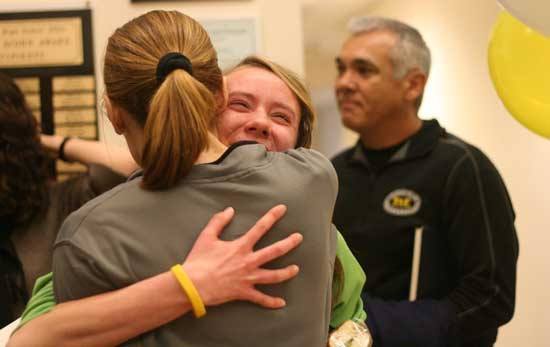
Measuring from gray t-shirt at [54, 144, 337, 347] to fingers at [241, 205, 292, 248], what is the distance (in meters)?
0.01

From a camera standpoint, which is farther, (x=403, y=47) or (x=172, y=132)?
(x=403, y=47)

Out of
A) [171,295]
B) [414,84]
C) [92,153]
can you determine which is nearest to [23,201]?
[92,153]

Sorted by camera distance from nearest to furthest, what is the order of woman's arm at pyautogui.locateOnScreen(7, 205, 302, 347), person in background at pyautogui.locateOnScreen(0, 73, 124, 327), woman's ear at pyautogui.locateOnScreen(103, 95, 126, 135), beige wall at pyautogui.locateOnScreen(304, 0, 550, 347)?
woman's arm at pyautogui.locateOnScreen(7, 205, 302, 347) → woman's ear at pyautogui.locateOnScreen(103, 95, 126, 135) → person in background at pyautogui.locateOnScreen(0, 73, 124, 327) → beige wall at pyautogui.locateOnScreen(304, 0, 550, 347)

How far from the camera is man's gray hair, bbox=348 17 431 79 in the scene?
7.51 ft

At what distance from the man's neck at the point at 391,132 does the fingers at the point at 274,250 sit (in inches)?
53.7

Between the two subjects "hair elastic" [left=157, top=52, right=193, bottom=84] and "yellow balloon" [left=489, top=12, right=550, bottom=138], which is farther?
"yellow balloon" [left=489, top=12, right=550, bottom=138]

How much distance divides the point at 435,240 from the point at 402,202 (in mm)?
160

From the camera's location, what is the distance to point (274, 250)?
90 centimetres

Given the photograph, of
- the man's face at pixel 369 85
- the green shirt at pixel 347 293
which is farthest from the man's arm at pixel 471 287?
the green shirt at pixel 347 293

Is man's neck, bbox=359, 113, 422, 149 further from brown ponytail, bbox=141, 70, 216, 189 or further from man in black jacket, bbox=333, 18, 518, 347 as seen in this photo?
brown ponytail, bbox=141, 70, 216, 189

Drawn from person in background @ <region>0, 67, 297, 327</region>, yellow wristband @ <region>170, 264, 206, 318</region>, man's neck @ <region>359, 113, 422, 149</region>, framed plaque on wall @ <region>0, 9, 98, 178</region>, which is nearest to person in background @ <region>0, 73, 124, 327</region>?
person in background @ <region>0, 67, 297, 327</region>

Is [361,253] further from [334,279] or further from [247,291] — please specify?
[247,291]

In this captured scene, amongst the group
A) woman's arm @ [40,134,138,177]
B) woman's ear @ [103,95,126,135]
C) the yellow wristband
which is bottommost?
woman's arm @ [40,134,138,177]

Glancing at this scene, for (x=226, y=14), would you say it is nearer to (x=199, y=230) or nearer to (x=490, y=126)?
(x=199, y=230)
